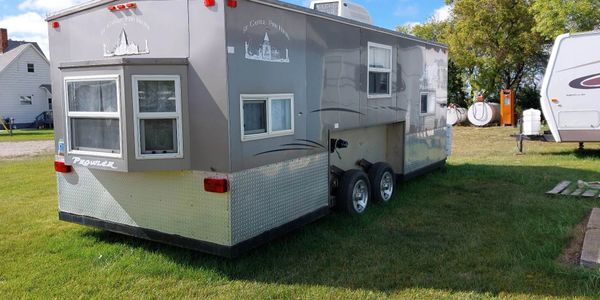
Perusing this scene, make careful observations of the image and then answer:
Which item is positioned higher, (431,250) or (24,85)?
(24,85)

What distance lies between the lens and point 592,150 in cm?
1322

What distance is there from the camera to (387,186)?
747 centimetres

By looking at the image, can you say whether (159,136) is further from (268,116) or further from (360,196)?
(360,196)

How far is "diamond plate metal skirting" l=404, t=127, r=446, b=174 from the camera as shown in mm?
8204

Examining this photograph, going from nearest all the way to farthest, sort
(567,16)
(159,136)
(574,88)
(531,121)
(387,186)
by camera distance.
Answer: (159,136)
(387,186)
(574,88)
(531,121)
(567,16)

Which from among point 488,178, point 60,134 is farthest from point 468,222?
point 60,134

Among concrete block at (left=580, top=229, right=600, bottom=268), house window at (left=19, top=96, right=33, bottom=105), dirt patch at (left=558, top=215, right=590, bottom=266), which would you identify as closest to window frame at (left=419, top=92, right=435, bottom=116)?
dirt patch at (left=558, top=215, right=590, bottom=266)

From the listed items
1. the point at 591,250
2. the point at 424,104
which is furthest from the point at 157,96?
the point at 424,104

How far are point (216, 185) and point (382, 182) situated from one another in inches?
137

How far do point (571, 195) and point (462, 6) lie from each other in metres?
20.5

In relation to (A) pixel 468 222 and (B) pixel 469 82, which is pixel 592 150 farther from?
(B) pixel 469 82

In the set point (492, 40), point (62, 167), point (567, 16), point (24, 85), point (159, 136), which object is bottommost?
point (62, 167)

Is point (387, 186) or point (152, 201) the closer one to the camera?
point (152, 201)

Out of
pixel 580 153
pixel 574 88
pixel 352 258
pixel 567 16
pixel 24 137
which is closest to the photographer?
pixel 352 258
